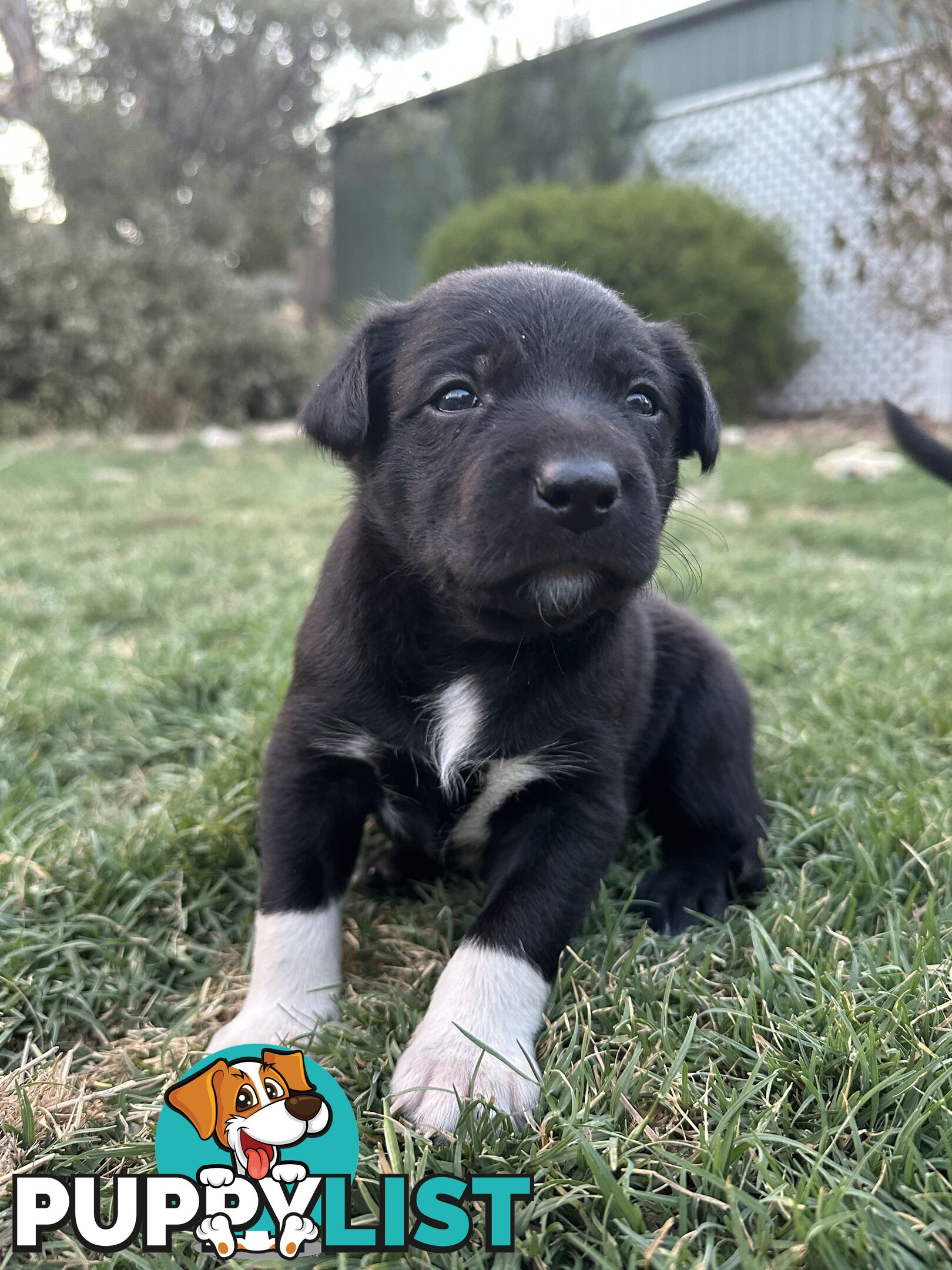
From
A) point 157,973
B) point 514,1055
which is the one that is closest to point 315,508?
point 157,973

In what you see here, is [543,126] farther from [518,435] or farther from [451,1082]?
[451,1082]

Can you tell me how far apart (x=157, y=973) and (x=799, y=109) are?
1536 cm

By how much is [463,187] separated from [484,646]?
1808 cm

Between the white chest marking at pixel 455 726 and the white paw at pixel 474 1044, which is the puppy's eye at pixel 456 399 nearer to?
the white chest marking at pixel 455 726

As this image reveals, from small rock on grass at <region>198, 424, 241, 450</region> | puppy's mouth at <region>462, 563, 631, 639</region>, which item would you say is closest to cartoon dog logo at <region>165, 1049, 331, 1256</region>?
puppy's mouth at <region>462, 563, 631, 639</region>

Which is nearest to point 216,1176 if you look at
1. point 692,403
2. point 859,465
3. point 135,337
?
point 692,403

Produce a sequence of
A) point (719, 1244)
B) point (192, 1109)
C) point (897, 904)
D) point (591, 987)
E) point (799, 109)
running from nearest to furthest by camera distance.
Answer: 1. point (719, 1244)
2. point (192, 1109)
3. point (591, 987)
4. point (897, 904)
5. point (799, 109)

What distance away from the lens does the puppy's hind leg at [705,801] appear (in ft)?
7.29

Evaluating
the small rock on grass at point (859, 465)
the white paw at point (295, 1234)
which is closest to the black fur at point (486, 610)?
the white paw at point (295, 1234)

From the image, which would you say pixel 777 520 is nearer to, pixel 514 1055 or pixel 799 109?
pixel 514 1055

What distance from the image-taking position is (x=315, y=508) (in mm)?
7574

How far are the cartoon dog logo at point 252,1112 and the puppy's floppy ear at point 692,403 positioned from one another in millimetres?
1564

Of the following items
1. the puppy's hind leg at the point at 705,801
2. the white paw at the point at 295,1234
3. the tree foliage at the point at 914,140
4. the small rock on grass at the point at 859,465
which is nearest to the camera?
the white paw at the point at 295,1234

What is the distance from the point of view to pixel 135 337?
43.5ft
